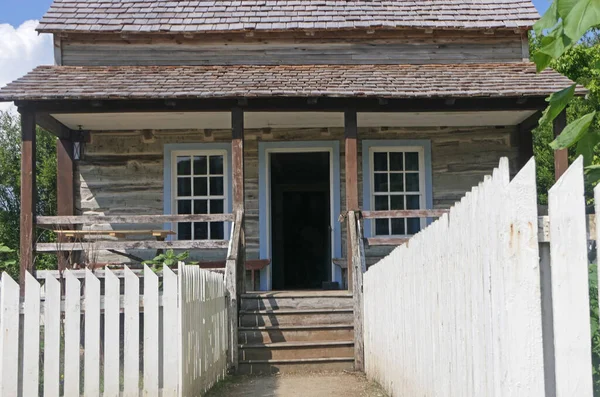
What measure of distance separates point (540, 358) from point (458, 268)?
3.64 ft

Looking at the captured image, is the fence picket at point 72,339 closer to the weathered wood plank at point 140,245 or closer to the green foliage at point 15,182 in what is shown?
the weathered wood plank at point 140,245

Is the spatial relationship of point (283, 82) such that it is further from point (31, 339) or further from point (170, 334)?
point (31, 339)

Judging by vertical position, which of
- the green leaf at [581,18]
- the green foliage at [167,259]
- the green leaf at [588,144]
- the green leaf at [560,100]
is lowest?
the green foliage at [167,259]

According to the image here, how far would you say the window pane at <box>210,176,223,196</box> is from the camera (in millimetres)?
12453

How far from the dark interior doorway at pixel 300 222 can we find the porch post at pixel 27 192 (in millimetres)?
5418

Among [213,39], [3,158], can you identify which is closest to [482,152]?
[213,39]

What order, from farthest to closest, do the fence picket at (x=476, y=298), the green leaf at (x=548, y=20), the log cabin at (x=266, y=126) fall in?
1. the log cabin at (x=266, y=126)
2. the fence picket at (x=476, y=298)
3. the green leaf at (x=548, y=20)

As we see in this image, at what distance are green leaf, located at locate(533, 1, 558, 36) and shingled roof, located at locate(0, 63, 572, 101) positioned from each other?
302 inches

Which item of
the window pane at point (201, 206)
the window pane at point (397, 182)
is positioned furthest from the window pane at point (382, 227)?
the window pane at point (201, 206)

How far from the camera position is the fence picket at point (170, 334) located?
5.80 metres

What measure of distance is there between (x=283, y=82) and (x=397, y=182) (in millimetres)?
3076

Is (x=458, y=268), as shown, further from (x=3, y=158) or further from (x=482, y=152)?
(x=3, y=158)

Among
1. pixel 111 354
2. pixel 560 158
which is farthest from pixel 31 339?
pixel 560 158

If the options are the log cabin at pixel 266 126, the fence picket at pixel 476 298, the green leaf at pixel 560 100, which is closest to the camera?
the green leaf at pixel 560 100
